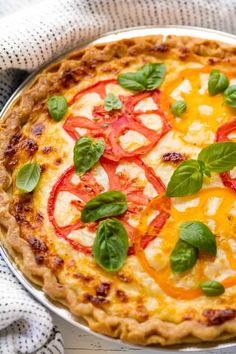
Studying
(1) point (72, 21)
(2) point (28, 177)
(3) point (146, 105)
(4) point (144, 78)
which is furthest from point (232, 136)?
(1) point (72, 21)

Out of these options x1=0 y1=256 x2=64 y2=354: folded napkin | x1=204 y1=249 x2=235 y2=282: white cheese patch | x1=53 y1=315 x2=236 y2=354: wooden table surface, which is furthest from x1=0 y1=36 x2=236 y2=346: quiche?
x1=53 y1=315 x2=236 y2=354: wooden table surface

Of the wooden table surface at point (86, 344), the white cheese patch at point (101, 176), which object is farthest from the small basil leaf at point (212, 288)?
the white cheese patch at point (101, 176)

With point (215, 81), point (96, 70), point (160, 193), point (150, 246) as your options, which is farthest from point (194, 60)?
point (150, 246)

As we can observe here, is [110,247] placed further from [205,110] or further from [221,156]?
[205,110]

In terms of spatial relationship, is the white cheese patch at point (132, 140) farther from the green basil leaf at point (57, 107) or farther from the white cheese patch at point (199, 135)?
the green basil leaf at point (57, 107)

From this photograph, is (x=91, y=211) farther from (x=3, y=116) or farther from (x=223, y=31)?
(x=223, y=31)

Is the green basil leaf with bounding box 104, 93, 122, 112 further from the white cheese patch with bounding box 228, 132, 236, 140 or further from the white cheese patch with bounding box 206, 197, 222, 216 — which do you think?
the white cheese patch with bounding box 206, 197, 222, 216
